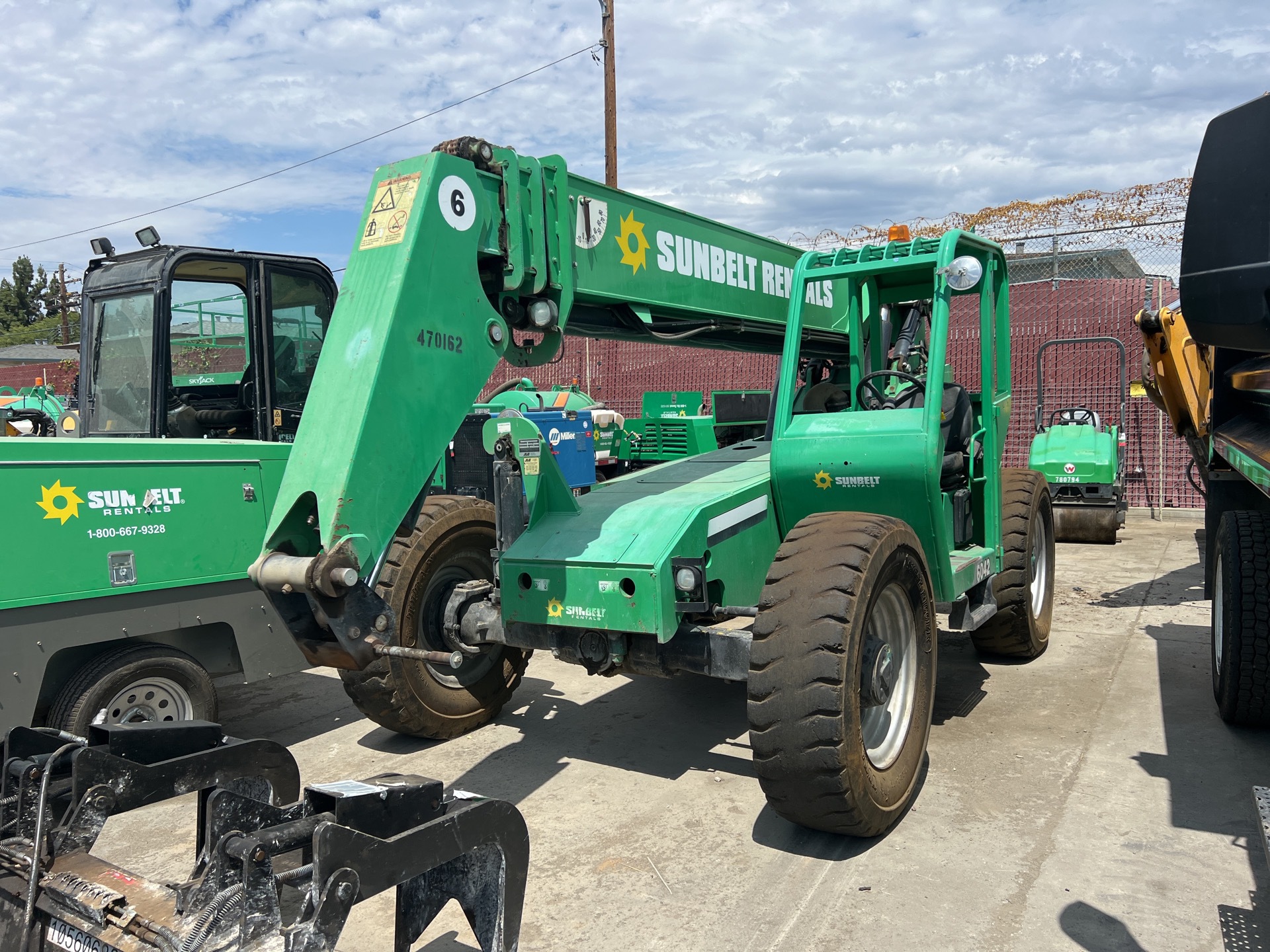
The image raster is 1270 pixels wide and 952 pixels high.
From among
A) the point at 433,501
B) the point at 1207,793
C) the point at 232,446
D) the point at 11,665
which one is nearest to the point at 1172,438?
the point at 1207,793

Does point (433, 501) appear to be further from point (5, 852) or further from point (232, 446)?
point (5, 852)

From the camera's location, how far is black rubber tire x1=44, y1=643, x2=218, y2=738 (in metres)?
4.62

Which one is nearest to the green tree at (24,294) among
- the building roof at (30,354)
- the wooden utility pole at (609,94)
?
the building roof at (30,354)

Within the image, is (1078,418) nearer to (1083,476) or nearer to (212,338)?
(1083,476)

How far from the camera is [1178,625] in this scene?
25.0 feet

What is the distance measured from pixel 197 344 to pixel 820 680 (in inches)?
181

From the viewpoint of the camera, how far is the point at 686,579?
416cm

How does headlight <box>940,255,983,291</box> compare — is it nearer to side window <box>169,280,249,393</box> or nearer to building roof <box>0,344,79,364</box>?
side window <box>169,280,249,393</box>

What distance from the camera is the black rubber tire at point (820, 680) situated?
3.68m

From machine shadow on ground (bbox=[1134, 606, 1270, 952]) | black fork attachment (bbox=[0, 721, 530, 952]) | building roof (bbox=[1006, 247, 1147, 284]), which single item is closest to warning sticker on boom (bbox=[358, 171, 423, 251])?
black fork attachment (bbox=[0, 721, 530, 952])

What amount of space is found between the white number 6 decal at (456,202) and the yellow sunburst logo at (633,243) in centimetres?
92

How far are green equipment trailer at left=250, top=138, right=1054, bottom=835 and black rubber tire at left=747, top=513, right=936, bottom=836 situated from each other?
0.5 inches

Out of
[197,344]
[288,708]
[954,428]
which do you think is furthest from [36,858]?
[954,428]

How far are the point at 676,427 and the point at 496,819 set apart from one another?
11059mm
